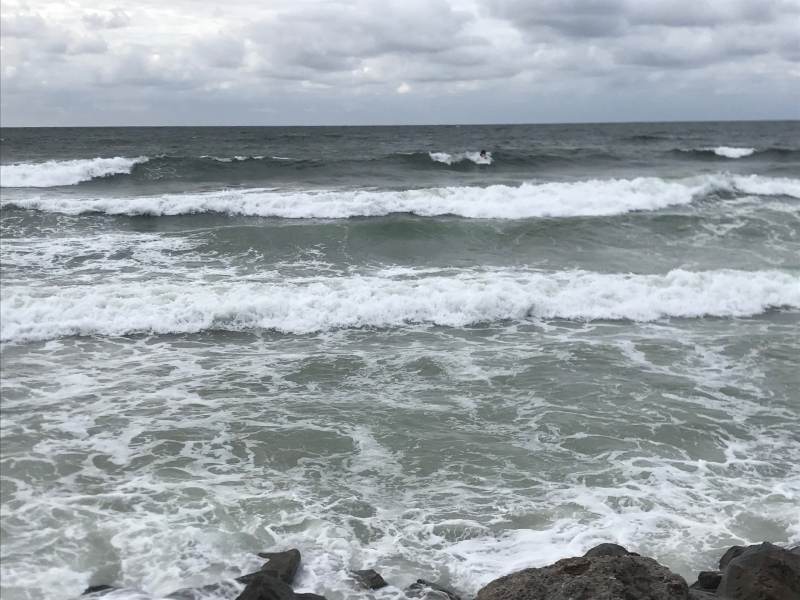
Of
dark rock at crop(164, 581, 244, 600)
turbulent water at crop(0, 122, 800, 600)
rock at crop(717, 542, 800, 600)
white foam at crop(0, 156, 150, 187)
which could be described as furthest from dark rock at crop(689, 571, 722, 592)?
white foam at crop(0, 156, 150, 187)

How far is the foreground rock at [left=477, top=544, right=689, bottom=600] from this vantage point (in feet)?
13.7

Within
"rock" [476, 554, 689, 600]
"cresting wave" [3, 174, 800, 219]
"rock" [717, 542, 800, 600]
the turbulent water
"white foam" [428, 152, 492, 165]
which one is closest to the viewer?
"rock" [476, 554, 689, 600]

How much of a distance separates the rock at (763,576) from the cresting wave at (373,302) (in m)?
7.62

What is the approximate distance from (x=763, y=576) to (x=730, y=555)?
81 cm

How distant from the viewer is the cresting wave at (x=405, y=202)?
21453 mm

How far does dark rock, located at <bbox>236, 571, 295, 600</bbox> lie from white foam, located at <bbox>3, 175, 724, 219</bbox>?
16957 millimetres

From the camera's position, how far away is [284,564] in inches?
207

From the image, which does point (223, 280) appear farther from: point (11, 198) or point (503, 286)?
point (11, 198)

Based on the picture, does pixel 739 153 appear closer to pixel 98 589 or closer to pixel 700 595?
pixel 700 595

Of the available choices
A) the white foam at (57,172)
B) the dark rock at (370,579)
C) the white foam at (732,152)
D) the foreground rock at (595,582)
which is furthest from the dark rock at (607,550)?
the white foam at (732,152)

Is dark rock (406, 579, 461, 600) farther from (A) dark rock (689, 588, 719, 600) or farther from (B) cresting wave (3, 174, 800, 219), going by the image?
(B) cresting wave (3, 174, 800, 219)

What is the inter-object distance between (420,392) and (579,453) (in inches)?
93.9

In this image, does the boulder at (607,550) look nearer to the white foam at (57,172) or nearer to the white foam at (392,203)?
the white foam at (392,203)

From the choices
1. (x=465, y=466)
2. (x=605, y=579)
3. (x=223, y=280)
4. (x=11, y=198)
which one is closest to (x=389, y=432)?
(x=465, y=466)
